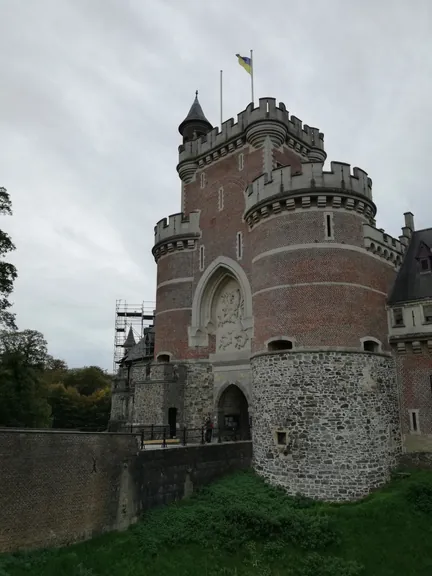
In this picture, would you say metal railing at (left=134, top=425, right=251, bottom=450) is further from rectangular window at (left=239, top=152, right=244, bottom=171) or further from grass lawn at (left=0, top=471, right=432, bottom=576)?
rectangular window at (left=239, top=152, right=244, bottom=171)

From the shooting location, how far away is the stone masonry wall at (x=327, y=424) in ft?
52.2

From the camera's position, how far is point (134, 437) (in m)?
15.3

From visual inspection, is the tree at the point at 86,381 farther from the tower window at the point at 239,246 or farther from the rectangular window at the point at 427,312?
the rectangular window at the point at 427,312

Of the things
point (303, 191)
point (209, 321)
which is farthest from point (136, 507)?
point (303, 191)

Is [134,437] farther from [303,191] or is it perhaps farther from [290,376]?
[303,191]

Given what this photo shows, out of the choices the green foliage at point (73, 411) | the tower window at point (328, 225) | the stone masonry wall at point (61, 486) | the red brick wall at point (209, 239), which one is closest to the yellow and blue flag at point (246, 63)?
the red brick wall at point (209, 239)

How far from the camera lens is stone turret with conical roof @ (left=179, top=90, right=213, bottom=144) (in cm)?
2919

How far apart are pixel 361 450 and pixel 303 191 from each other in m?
9.63

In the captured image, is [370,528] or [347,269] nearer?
[370,528]

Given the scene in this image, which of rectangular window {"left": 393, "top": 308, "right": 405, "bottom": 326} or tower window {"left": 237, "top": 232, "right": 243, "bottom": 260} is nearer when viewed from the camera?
rectangular window {"left": 393, "top": 308, "right": 405, "bottom": 326}

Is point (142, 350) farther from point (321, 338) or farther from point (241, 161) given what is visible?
point (321, 338)

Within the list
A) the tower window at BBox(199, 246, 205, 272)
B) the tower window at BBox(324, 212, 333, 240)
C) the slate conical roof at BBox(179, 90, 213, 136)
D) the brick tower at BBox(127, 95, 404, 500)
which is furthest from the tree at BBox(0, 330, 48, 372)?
the tower window at BBox(324, 212, 333, 240)

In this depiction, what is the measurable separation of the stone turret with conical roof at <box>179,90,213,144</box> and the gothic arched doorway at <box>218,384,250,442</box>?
15599 mm

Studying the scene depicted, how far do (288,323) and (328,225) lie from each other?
410cm
